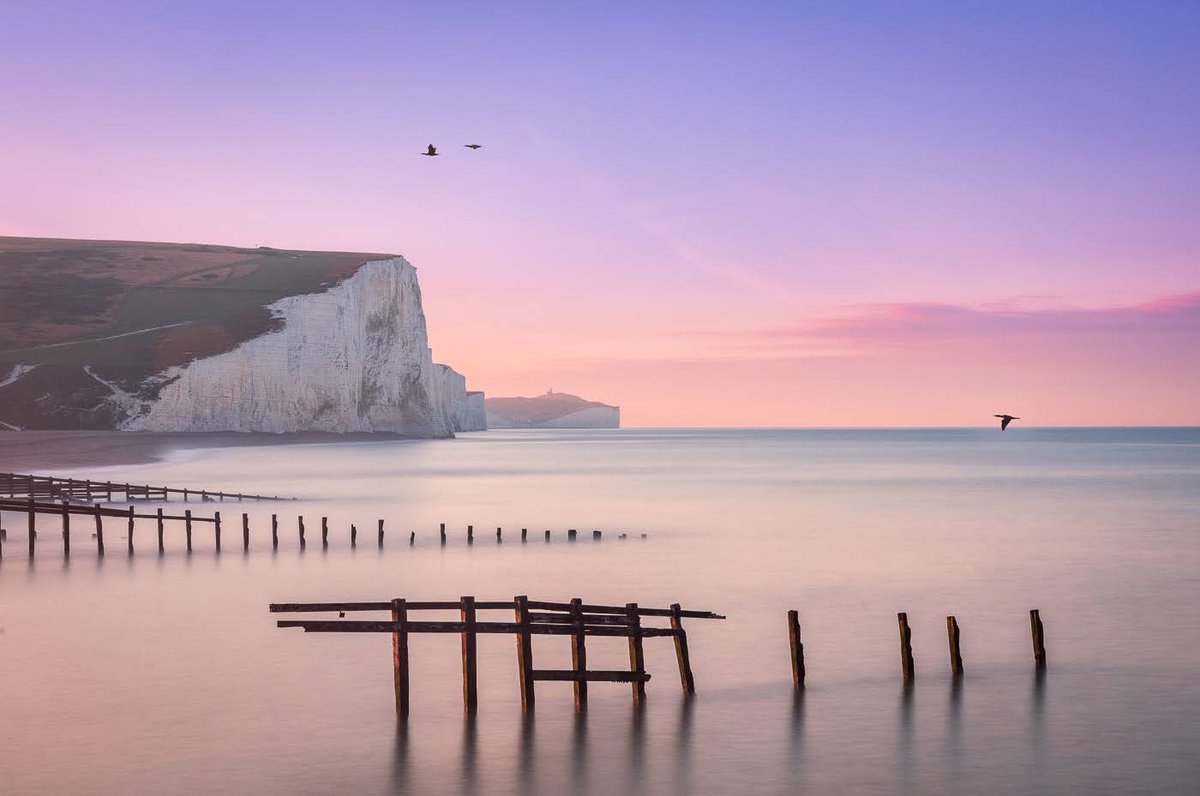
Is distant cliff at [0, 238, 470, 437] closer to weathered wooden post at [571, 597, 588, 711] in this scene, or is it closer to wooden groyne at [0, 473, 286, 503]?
wooden groyne at [0, 473, 286, 503]

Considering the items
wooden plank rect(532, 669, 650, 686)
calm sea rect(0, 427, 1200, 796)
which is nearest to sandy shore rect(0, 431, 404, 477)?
calm sea rect(0, 427, 1200, 796)

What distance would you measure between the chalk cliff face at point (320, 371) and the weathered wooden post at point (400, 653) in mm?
137664

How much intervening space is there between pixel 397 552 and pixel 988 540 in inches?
961

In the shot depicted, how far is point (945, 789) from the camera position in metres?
17.4

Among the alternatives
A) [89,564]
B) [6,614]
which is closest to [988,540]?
[89,564]

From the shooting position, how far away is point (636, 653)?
21297 millimetres

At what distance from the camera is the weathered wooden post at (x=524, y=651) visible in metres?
19.1

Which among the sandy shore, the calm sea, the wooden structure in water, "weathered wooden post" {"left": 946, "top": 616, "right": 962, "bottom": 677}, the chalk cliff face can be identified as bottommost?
the calm sea

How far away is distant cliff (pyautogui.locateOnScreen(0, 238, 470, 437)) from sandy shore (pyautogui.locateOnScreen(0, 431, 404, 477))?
2.21m

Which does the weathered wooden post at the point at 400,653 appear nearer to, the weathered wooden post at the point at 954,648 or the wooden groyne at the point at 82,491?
the weathered wooden post at the point at 954,648

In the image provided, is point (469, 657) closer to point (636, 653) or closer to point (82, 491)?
point (636, 653)

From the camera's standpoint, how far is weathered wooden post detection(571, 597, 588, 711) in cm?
1948

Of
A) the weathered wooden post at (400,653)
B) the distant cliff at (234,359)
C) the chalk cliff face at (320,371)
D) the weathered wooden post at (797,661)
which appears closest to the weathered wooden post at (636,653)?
the weathered wooden post at (797,661)

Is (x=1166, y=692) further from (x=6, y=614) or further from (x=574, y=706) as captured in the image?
(x=6, y=614)
